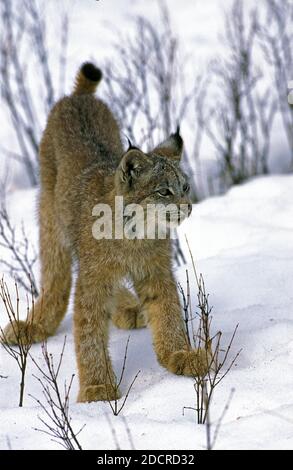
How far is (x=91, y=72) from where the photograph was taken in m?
6.02

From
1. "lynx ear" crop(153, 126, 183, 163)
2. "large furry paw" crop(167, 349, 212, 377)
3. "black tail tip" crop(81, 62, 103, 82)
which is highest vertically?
"black tail tip" crop(81, 62, 103, 82)

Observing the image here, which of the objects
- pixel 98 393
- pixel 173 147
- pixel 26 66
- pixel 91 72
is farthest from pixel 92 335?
pixel 26 66

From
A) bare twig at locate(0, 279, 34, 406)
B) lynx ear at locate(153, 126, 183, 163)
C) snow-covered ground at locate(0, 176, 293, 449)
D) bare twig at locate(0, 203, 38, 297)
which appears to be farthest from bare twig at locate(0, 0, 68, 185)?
lynx ear at locate(153, 126, 183, 163)

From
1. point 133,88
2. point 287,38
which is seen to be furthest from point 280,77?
point 133,88

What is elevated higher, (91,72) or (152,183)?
(91,72)

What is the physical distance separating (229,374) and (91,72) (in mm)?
2702

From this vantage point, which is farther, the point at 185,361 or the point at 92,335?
the point at 92,335

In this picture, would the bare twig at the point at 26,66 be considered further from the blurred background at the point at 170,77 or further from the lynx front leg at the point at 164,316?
the lynx front leg at the point at 164,316

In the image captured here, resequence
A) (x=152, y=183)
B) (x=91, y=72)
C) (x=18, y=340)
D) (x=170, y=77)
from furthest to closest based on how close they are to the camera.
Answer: (x=170, y=77) → (x=91, y=72) → (x=152, y=183) → (x=18, y=340)

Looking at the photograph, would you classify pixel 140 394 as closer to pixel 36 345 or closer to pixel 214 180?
pixel 36 345

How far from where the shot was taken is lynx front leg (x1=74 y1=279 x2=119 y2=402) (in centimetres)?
463

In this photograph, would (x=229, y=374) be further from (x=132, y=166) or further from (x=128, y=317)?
(x=128, y=317)

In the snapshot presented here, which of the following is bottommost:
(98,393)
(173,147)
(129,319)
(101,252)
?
(98,393)

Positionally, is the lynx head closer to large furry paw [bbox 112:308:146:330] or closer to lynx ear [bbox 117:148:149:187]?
lynx ear [bbox 117:148:149:187]
